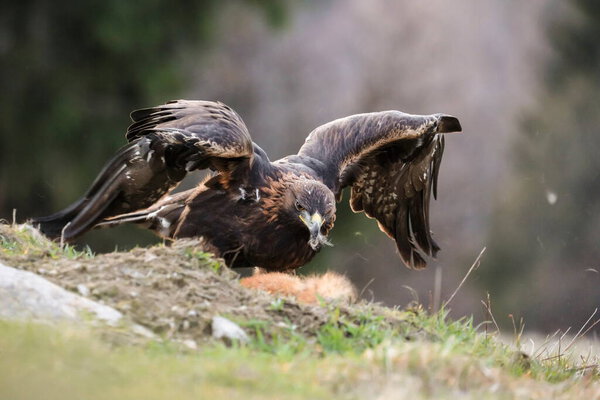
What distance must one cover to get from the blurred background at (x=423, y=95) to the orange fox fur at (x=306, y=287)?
271 inches

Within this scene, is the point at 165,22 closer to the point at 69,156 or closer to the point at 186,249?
the point at 69,156

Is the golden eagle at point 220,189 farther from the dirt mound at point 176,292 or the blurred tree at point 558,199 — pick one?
the blurred tree at point 558,199

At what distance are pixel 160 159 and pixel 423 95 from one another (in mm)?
15177

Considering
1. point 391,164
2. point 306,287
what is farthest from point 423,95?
point 306,287

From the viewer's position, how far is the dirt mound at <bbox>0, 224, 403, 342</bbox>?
14.4 ft

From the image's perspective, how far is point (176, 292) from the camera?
4672 mm

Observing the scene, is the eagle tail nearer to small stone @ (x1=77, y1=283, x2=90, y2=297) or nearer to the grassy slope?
the grassy slope

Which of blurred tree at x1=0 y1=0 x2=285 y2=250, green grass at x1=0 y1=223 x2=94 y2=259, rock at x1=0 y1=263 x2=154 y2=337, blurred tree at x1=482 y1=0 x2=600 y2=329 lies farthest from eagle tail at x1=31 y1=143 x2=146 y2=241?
blurred tree at x1=482 y1=0 x2=600 y2=329

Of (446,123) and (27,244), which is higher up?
(446,123)

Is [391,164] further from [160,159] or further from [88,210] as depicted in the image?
[88,210]

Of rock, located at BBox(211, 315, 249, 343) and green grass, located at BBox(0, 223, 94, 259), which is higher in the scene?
rock, located at BBox(211, 315, 249, 343)

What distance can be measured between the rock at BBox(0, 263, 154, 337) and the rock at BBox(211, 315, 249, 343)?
0.30 metres

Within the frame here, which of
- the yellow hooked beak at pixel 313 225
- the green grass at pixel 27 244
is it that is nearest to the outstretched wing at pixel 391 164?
the yellow hooked beak at pixel 313 225

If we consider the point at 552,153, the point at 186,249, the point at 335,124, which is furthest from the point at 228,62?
the point at 186,249
